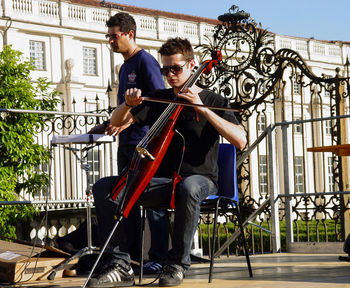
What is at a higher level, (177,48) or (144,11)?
(144,11)

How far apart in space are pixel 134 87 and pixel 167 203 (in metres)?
1.28

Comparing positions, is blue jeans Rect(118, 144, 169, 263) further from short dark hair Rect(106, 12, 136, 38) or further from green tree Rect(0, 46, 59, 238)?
green tree Rect(0, 46, 59, 238)

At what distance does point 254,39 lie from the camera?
9414 millimetres

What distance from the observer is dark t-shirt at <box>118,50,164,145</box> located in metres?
5.39

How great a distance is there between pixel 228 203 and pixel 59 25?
96.3 ft

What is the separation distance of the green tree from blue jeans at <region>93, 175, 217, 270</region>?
12.0 meters

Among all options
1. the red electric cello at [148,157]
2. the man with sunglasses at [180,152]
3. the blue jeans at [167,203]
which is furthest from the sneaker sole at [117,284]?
the red electric cello at [148,157]

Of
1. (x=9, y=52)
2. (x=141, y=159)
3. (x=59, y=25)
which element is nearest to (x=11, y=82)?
(x=9, y=52)

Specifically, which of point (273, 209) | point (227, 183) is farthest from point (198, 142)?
point (273, 209)

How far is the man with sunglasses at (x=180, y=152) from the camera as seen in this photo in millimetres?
4262

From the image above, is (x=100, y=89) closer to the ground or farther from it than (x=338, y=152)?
farther from it

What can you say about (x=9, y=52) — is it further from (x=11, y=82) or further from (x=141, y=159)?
(x=141, y=159)

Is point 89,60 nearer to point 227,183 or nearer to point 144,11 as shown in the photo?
point 144,11

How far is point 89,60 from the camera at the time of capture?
3412 cm
